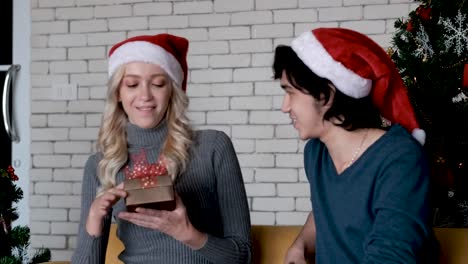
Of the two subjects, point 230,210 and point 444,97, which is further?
point 444,97

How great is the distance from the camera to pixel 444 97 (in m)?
2.46

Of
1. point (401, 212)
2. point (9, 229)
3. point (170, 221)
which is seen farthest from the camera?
point (9, 229)

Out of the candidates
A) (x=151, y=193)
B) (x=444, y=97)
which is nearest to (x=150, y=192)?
(x=151, y=193)

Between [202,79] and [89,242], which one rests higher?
[202,79]

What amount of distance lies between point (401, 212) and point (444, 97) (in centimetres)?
102

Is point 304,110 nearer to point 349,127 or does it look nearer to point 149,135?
point 349,127

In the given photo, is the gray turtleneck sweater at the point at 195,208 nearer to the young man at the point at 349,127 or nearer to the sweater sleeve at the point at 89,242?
the sweater sleeve at the point at 89,242

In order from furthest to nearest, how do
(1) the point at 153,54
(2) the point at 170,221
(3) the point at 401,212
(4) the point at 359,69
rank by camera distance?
(1) the point at 153,54 < (2) the point at 170,221 < (4) the point at 359,69 < (3) the point at 401,212

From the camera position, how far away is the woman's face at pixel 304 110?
177 centimetres

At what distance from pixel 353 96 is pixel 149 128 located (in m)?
0.76

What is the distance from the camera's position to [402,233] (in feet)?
5.07

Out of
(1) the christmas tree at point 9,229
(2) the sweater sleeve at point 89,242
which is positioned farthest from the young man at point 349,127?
(1) the christmas tree at point 9,229

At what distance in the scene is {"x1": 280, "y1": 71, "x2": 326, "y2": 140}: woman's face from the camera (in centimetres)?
177

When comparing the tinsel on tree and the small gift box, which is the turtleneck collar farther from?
the tinsel on tree
